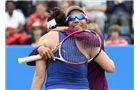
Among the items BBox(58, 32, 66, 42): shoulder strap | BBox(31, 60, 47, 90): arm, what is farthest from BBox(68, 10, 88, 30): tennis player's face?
BBox(31, 60, 47, 90): arm

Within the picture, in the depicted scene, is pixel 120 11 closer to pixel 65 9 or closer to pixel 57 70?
pixel 65 9

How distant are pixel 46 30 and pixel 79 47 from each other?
5837 mm

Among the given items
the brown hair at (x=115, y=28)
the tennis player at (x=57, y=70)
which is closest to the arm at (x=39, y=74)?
the tennis player at (x=57, y=70)

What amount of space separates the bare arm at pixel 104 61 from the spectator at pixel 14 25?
19.6ft

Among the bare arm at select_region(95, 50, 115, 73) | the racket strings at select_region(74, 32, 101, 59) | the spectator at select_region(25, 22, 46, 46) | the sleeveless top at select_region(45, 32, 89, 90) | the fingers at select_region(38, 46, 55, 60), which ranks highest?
the spectator at select_region(25, 22, 46, 46)

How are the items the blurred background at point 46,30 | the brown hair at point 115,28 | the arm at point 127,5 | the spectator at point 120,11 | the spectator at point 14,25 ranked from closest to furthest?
the blurred background at point 46,30 < the brown hair at point 115,28 < the spectator at point 14,25 < the spectator at point 120,11 < the arm at point 127,5

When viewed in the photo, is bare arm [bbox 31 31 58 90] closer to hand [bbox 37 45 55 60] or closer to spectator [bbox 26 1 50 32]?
hand [bbox 37 45 55 60]

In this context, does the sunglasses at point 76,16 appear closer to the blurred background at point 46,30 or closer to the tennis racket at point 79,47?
the tennis racket at point 79,47

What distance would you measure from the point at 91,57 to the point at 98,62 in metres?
0.13

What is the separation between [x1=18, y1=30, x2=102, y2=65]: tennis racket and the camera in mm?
4316

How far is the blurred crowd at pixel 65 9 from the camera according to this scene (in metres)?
10.3

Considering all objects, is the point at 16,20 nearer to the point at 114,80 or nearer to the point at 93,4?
the point at 93,4

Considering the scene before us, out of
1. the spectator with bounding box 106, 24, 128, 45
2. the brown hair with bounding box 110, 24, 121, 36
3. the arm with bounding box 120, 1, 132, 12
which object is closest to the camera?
the spectator with bounding box 106, 24, 128, 45
